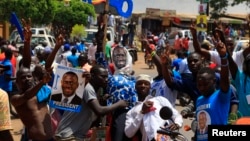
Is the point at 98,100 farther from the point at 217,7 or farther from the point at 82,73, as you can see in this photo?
the point at 217,7

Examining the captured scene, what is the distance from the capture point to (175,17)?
4669 centimetres

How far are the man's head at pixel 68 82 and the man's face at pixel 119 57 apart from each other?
49.0 inches

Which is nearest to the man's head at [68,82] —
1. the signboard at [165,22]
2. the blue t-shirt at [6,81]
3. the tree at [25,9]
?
the blue t-shirt at [6,81]

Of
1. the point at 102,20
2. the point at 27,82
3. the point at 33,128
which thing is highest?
the point at 102,20

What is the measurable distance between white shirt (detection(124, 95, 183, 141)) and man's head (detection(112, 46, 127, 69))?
124 centimetres

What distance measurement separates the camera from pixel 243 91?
5812mm

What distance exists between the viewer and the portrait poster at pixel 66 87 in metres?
5.77

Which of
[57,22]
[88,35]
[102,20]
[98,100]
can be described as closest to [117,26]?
[57,22]

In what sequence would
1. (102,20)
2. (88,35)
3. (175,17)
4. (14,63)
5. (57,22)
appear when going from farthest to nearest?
(175,17) → (57,22) → (88,35) → (14,63) → (102,20)

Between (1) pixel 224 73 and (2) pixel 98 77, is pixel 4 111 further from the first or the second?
(1) pixel 224 73

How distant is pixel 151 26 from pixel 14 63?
36.6m

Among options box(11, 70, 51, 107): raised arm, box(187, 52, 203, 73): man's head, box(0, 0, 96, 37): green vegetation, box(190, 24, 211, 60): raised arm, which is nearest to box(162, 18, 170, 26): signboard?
box(0, 0, 96, 37): green vegetation

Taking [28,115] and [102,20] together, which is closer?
[28,115]

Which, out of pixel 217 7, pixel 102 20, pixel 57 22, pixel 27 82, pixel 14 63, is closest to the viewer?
pixel 27 82
